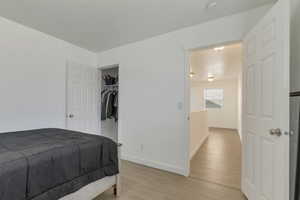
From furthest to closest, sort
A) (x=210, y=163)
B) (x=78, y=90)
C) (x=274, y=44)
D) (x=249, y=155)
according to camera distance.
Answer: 1. (x=78, y=90)
2. (x=210, y=163)
3. (x=249, y=155)
4. (x=274, y=44)

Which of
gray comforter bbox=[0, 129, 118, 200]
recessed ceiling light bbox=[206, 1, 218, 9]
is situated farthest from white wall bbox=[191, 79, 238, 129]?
gray comforter bbox=[0, 129, 118, 200]

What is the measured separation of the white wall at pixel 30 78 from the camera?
2281mm

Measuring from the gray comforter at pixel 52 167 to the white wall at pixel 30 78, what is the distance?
1163 millimetres

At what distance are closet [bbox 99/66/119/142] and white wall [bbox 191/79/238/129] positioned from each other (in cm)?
430

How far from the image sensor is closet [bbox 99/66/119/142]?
3648mm

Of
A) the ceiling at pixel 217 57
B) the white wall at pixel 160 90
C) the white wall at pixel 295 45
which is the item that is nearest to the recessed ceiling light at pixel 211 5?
the white wall at pixel 160 90

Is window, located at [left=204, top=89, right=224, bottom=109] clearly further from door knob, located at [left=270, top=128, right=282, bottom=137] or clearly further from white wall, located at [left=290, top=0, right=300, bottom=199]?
door knob, located at [left=270, top=128, right=282, bottom=137]

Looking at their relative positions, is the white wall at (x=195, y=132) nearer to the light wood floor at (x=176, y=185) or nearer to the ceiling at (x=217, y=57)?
the light wood floor at (x=176, y=185)

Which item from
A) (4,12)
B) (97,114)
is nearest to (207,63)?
(97,114)

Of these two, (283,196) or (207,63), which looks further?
(207,63)

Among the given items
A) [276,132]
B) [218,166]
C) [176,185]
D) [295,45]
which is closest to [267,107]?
[276,132]

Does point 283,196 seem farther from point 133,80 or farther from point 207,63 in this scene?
point 207,63

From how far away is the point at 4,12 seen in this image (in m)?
2.13

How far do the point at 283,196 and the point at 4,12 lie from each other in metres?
3.85
